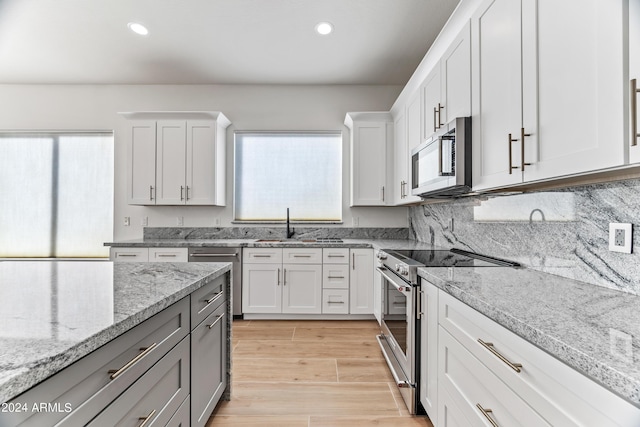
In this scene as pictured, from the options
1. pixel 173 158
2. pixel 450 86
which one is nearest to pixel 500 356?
pixel 450 86

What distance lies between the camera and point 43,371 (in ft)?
2.05

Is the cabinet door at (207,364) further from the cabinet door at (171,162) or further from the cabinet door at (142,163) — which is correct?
the cabinet door at (142,163)

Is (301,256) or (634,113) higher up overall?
(634,113)

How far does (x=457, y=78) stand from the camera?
194 centimetres

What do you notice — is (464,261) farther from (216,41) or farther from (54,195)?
(54,195)

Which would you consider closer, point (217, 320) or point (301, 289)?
point (217, 320)

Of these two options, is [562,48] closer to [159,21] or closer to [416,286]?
[416,286]

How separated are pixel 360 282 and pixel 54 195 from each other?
3.83 m

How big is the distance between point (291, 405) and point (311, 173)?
2.67m

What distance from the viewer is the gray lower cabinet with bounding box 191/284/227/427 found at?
1.44m

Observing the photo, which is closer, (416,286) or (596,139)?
(596,139)

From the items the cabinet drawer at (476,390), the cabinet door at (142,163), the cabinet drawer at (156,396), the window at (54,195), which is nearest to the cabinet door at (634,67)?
the cabinet drawer at (476,390)

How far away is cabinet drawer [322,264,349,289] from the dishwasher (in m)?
0.89

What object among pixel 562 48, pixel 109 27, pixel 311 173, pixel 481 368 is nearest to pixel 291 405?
pixel 481 368
